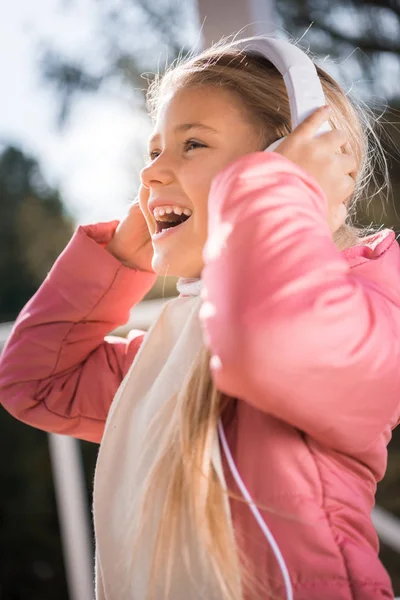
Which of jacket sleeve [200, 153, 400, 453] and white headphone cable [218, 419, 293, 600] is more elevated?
jacket sleeve [200, 153, 400, 453]

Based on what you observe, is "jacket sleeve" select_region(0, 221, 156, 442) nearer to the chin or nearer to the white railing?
the chin

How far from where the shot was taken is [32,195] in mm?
4777

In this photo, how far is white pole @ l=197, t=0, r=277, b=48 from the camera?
1.33 metres

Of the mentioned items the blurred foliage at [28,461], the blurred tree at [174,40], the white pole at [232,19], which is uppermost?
the blurred tree at [174,40]

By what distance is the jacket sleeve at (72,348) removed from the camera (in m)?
1.18

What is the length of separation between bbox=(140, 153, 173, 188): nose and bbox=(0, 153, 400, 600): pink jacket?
225mm

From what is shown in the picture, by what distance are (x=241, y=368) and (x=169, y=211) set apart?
15.8 inches

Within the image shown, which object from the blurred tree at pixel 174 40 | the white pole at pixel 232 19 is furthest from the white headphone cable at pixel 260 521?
the blurred tree at pixel 174 40

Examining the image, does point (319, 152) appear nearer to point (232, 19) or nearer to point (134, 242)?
point (134, 242)

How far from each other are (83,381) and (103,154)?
309 centimetres

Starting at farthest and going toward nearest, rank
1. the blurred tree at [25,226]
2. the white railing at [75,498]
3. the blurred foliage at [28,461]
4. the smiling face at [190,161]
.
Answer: the blurred tree at [25,226] < the blurred foliage at [28,461] < the white railing at [75,498] < the smiling face at [190,161]

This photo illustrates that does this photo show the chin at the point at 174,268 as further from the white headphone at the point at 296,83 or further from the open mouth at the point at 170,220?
the white headphone at the point at 296,83

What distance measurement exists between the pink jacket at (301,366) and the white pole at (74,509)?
3.55 feet

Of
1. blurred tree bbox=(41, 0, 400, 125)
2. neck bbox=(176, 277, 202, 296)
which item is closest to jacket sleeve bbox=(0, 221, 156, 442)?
neck bbox=(176, 277, 202, 296)
